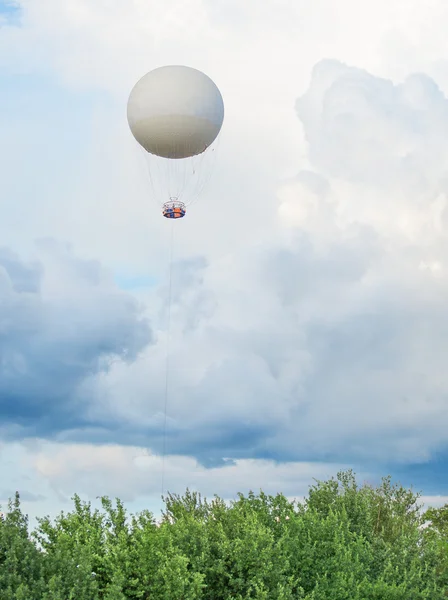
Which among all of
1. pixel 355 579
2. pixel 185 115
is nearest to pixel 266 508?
pixel 355 579

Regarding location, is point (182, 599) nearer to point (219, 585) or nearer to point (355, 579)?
point (219, 585)

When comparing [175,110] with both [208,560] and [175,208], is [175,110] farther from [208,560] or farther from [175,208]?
[208,560]

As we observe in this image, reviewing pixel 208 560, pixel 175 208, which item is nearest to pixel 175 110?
pixel 175 208

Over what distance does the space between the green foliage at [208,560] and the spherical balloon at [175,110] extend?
50.6 feet

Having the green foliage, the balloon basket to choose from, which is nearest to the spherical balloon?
the balloon basket

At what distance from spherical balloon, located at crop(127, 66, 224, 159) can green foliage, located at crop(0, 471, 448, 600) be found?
15426 mm

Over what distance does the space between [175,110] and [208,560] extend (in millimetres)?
18451

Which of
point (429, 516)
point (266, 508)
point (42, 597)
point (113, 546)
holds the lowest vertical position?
point (42, 597)

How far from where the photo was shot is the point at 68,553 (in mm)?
20031

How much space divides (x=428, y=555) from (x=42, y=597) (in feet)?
65.2

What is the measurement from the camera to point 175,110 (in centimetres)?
3269

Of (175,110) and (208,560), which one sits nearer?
(208,560)

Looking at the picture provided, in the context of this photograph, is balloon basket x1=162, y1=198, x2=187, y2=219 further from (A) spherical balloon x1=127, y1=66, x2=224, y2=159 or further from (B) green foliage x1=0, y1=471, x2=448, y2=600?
(B) green foliage x1=0, y1=471, x2=448, y2=600

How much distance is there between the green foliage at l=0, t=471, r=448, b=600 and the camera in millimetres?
18922
